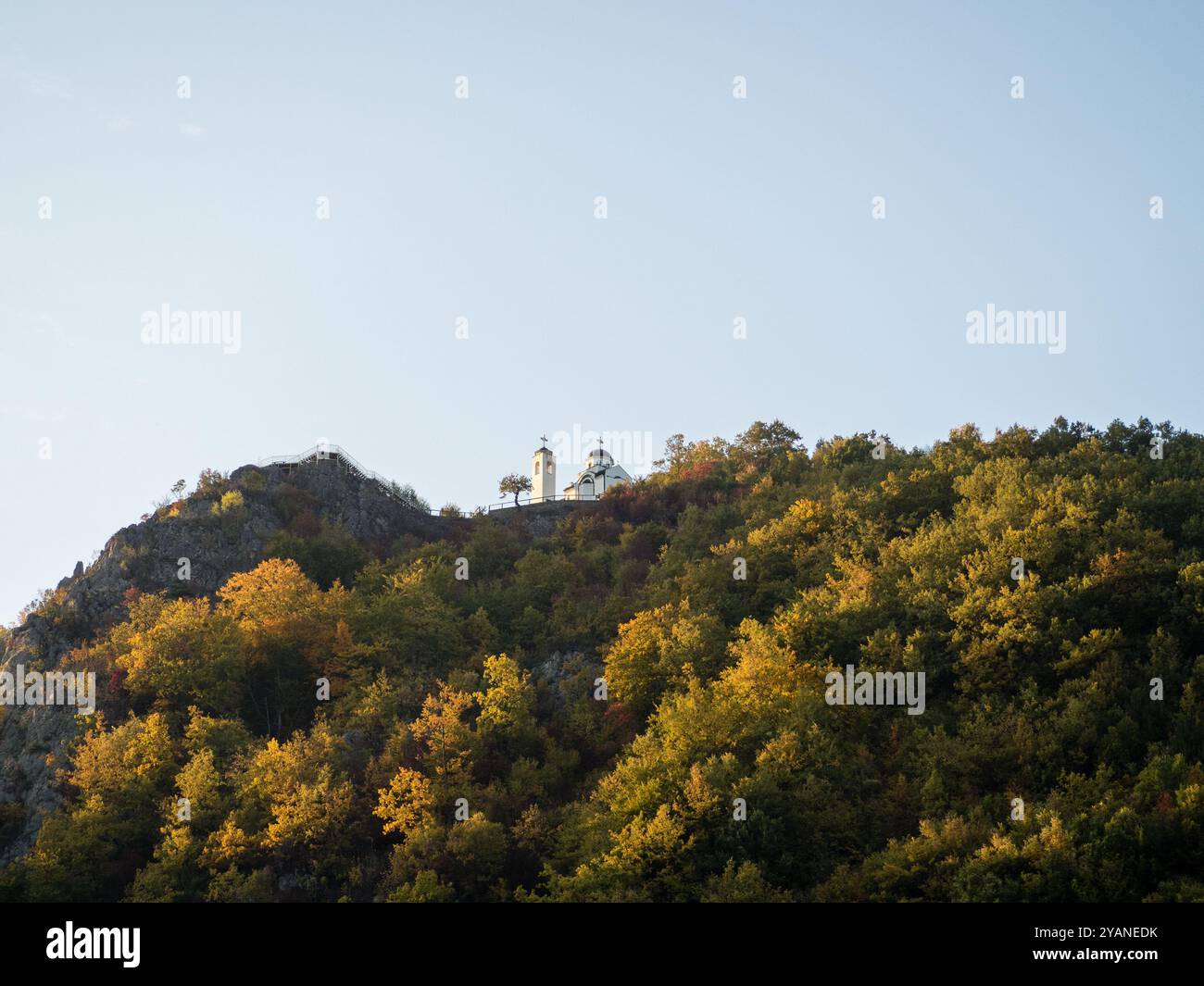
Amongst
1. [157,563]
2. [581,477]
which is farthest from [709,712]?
[581,477]

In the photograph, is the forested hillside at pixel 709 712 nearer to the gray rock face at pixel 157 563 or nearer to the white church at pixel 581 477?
the gray rock face at pixel 157 563

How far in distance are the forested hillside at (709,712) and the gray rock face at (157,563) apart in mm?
1221

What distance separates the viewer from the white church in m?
109

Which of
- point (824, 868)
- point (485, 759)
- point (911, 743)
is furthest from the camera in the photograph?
point (485, 759)

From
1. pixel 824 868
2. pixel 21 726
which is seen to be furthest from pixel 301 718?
pixel 824 868

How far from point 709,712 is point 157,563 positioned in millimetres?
41881

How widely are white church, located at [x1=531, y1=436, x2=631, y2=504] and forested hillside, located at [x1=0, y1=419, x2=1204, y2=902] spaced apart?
23144 millimetres

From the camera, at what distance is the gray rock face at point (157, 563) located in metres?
67.9

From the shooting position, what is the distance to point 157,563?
83.6 m

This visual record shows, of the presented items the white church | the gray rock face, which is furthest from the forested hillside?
the white church

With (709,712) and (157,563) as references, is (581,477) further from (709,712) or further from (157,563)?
(709,712)

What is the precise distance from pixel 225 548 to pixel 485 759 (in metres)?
30.2

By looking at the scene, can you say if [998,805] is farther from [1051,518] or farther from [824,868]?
[1051,518]
